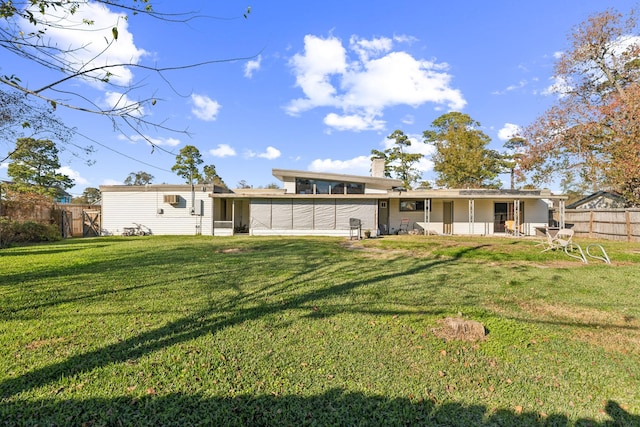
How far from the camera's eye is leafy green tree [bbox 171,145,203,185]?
34.5m

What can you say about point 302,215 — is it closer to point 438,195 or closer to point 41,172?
point 438,195

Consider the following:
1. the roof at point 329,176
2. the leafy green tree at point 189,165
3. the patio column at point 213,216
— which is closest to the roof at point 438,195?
the patio column at point 213,216

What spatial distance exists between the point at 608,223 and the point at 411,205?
9403 millimetres

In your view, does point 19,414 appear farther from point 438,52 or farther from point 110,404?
point 438,52

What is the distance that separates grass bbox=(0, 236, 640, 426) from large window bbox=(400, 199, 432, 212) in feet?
38.9

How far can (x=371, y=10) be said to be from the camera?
9.31 metres

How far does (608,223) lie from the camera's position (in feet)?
48.2

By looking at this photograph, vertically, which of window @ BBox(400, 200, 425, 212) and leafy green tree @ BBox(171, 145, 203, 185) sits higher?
leafy green tree @ BBox(171, 145, 203, 185)

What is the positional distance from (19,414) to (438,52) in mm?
16688

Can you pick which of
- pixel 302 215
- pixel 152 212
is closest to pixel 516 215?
pixel 302 215

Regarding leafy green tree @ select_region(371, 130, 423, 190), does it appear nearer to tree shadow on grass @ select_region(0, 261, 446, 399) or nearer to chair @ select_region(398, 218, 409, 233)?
chair @ select_region(398, 218, 409, 233)

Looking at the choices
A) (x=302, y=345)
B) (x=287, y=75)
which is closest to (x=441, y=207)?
(x=287, y=75)

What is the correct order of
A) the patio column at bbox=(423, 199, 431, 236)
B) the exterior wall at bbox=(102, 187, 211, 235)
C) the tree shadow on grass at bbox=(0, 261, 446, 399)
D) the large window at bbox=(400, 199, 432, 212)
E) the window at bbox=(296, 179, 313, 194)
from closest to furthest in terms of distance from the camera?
the tree shadow on grass at bbox=(0, 261, 446, 399) < the patio column at bbox=(423, 199, 431, 236) < the exterior wall at bbox=(102, 187, 211, 235) < the window at bbox=(296, 179, 313, 194) < the large window at bbox=(400, 199, 432, 212)

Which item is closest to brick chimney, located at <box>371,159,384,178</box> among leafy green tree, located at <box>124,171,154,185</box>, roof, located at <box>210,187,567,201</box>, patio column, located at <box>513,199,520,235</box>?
roof, located at <box>210,187,567,201</box>
